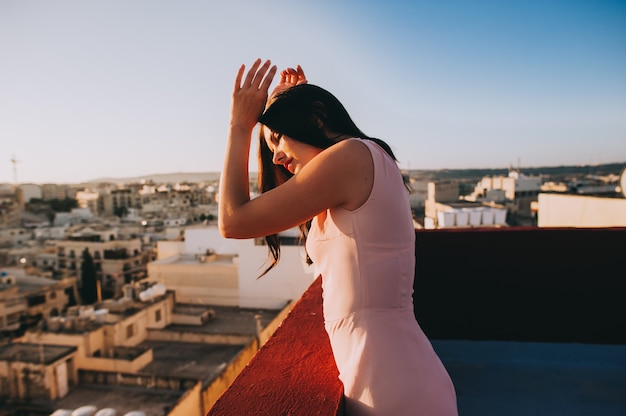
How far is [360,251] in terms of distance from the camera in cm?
94

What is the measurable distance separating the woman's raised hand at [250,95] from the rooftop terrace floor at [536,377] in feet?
6.06

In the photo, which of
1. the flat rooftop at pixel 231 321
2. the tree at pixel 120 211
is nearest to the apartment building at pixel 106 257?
the flat rooftop at pixel 231 321

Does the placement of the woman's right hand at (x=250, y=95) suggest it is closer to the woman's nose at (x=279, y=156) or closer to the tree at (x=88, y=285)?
the woman's nose at (x=279, y=156)

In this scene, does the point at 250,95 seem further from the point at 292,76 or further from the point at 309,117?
the point at 292,76

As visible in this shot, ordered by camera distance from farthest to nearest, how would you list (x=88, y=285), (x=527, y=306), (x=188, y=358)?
(x=88, y=285), (x=188, y=358), (x=527, y=306)

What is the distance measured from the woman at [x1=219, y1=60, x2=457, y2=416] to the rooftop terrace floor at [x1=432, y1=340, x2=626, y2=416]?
1379 mm

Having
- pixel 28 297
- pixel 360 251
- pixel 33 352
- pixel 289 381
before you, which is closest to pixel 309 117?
pixel 360 251

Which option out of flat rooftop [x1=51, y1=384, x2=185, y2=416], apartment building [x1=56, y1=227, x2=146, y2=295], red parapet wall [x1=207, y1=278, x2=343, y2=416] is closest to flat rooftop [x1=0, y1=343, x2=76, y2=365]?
flat rooftop [x1=51, y1=384, x2=185, y2=416]

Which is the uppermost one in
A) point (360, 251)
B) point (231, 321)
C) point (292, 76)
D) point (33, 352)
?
point (292, 76)

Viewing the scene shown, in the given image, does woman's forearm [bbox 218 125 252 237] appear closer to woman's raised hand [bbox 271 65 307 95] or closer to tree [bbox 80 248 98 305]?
woman's raised hand [bbox 271 65 307 95]

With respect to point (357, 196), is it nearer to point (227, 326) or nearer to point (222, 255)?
point (227, 326)

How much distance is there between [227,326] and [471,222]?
1054 centimetres

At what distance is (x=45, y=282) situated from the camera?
2291 centimetres

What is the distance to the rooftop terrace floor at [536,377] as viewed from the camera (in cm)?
213
